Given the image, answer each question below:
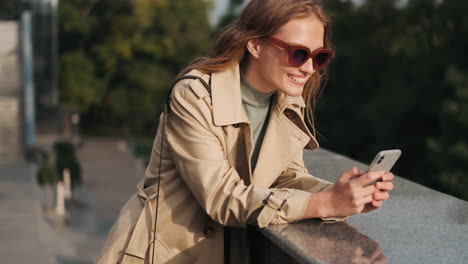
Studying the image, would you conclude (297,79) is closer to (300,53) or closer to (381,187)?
(300,53)

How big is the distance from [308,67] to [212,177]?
426mm

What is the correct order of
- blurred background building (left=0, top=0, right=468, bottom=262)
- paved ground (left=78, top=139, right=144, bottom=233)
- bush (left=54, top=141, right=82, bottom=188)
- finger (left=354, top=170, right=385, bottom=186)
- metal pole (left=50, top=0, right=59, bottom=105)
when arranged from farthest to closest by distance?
metal pole (left=50, top=0, right=59, bottom=105) < paved ground (left=78, top=139, right=144, bottom=233) < blurred background building (left=0, top=0, right=468, bottom=262) < bush (left=54, top=141, right=82, bottom=188) < finger (left=354, top=170, right=385, bottom=186)

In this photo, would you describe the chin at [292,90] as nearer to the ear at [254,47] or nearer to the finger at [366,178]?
the ear at [254,47]

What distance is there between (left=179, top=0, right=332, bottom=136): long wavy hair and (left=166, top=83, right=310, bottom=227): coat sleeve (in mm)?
160

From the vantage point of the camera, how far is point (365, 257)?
2344 millimetres

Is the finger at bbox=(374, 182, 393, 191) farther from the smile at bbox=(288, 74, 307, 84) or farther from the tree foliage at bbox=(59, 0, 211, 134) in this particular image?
the tree foliage at bbox=(59, 0, 211, 134)

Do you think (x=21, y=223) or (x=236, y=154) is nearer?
(x=236, y=154)

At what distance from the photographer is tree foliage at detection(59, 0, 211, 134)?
52125mm

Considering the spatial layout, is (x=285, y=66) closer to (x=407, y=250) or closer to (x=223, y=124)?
(x=223, y=124)

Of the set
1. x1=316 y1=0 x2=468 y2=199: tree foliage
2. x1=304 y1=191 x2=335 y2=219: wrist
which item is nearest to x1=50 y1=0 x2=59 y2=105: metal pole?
x1=316 y1=0 x2=468 y2=199: tree foliage

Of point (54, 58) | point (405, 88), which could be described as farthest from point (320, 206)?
point (405, 88)

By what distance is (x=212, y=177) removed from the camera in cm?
257

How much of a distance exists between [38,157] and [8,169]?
437 centimetres

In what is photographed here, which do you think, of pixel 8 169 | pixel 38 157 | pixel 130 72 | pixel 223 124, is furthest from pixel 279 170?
pixel 130 72
